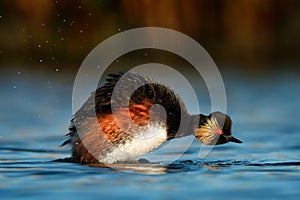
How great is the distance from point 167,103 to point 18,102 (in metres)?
6.06

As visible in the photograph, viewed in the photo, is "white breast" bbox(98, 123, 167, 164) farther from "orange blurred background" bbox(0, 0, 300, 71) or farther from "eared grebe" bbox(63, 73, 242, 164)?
"orange blurred background" bbox(0, 0, 300, 71)

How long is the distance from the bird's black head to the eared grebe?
28 cm

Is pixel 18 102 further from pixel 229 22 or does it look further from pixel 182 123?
pixel 182 123

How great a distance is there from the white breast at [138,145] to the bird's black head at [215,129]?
607 millimetres

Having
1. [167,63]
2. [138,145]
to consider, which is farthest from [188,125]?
[167,63]

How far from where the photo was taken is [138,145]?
828cm

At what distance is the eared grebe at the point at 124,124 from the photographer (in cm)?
828

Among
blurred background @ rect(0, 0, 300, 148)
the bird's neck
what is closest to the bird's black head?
the bird's neck

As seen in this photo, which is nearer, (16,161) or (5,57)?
(16,161)

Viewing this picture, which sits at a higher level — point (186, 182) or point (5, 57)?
point (5, 57)

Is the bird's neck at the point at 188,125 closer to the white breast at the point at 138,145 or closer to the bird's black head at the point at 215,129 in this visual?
the bird's black head at the point at 215,129

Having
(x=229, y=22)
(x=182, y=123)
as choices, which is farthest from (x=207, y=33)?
(x=182, y=123)

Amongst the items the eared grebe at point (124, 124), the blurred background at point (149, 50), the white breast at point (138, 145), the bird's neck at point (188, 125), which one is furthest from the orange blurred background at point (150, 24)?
the white breast at point (138, 145)

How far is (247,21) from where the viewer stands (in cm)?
1683
